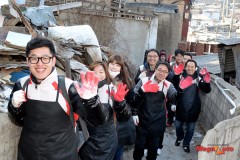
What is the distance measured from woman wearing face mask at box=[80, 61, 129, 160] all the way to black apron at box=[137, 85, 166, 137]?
3.65 feet

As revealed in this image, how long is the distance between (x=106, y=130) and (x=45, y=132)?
106cm

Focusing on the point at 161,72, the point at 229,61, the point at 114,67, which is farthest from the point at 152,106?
the point at 229,61

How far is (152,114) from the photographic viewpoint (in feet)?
15.2

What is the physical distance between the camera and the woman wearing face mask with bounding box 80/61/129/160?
3.44m

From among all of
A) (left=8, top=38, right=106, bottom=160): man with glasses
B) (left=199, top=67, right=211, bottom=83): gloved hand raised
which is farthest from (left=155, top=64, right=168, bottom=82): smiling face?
(left=8, top=38, right=106, bottom=160): man with glasses

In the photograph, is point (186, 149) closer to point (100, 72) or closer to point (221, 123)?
point (221, 123)

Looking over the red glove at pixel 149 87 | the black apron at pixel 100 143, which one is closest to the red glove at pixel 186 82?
the red glove at pixel 149 87

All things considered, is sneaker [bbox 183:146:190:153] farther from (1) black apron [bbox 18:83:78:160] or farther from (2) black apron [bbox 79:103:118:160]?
(1) black apron [bbox 18:83:78:160]

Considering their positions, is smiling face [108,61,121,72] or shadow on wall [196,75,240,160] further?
smiling face [108,61,121,72]

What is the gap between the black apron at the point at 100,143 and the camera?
345 centimetres

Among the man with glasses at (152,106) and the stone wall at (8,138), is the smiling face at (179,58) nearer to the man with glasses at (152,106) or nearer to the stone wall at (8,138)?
the man with glasses at (152,106)

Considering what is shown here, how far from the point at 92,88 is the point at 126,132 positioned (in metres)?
1.98

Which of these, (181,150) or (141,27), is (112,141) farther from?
(141,27)

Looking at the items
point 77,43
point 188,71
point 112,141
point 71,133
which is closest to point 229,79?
point 188,71
